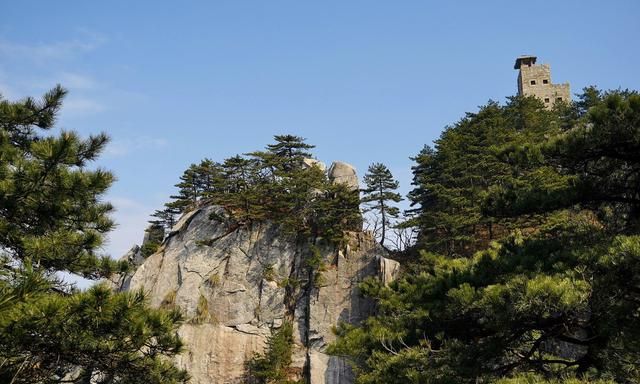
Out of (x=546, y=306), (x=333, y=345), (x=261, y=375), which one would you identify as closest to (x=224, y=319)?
(x=261, y=375)

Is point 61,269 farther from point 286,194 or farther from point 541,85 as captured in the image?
point 541,85

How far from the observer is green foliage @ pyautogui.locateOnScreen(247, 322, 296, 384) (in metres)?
18.7

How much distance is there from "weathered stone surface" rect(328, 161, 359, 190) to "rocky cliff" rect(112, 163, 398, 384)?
3.37 m

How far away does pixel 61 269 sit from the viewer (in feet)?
24.4

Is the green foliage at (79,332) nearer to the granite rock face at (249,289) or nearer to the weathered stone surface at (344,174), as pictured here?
the granite rock face at (249,289)

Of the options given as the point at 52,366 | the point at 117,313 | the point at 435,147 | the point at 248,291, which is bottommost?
the point at 52,366

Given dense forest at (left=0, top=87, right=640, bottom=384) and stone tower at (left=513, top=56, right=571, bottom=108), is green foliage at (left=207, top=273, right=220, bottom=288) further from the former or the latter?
stone tower at (left=513, top=56, right=571, bottom=108)

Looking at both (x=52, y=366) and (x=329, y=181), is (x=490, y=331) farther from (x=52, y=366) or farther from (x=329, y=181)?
(x=329, y=181)

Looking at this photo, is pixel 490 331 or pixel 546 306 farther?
pixel 490 331

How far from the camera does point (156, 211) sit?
29719 millimetres

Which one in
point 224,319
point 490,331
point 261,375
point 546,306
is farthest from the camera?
point 224,319

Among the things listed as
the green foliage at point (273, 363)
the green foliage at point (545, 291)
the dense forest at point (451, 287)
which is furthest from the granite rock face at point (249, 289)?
the green foliage at point (545, 291)

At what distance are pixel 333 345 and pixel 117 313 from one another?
4.19 m

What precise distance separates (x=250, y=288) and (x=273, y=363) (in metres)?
4.12
